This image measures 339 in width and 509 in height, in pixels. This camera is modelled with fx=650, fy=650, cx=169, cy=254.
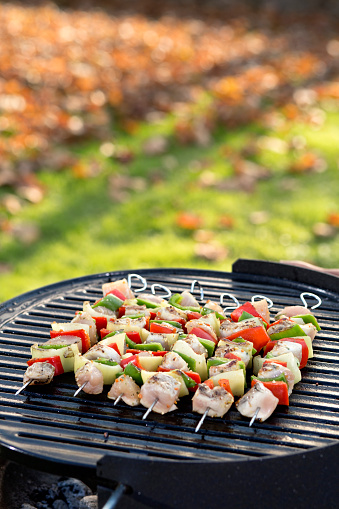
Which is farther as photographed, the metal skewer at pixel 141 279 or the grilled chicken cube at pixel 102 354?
the metal skewer at pixel 141 279

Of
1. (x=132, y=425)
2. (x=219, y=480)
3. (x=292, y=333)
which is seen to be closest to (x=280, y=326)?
(x=292, y=333)

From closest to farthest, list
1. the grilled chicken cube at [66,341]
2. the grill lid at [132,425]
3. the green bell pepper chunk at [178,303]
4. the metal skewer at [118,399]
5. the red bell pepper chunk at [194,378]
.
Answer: the grill lid at [132,425], the metal skewer at [118,399], the red bell pepper chunk at [194,378], the grilled chicken cube at [66,341], the green bell pepper chunk at [178,303]

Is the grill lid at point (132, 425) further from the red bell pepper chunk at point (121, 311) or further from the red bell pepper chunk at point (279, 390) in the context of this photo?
the red bell pepper chunk at point (121, 311)

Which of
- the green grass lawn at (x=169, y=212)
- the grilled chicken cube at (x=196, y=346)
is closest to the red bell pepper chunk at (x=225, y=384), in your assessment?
the grilled chicken cube at (x=196, y=346)

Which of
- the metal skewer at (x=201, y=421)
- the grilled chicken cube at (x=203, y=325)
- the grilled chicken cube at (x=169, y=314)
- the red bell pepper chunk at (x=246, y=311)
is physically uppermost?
the red bell pepper chunk at (x=246, y=311)

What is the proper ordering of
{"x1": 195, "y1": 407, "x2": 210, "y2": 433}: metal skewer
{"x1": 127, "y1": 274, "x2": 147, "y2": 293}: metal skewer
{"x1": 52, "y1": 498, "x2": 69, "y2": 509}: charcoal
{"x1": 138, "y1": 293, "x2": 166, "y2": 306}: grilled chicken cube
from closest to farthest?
{"x1": 195, "y1": 407, "x2": 210, "y2": 433}: metal skewer < {"x1": 52, "y1": 498, "x2": 69, "y2": 509}: charcoal < {"x1": 138, "y1": 293, "x2": 166, "y2": 306}: grilled chicken cube < {"x1": 127, "y1": 274, "x2": 147, "y2": 293}: metal skewer

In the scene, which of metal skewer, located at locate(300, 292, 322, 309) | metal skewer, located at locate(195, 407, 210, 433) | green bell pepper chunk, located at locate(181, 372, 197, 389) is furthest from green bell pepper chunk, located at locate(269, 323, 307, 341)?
metal skewer, located at locate(195, 407, 210, 433)

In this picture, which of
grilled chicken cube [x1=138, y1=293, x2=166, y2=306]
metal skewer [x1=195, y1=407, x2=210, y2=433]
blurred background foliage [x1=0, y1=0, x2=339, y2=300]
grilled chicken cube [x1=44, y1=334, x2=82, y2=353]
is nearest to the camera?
metal skewer [x1=195, y1=407, x2=210, y2=433]

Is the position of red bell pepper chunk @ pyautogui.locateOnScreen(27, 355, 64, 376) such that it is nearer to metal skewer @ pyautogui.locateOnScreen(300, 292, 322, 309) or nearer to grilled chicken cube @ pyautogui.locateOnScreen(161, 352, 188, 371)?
grilled chicken cube @ pyautogui.locateOnScreen(161, 352, 188, 371)
